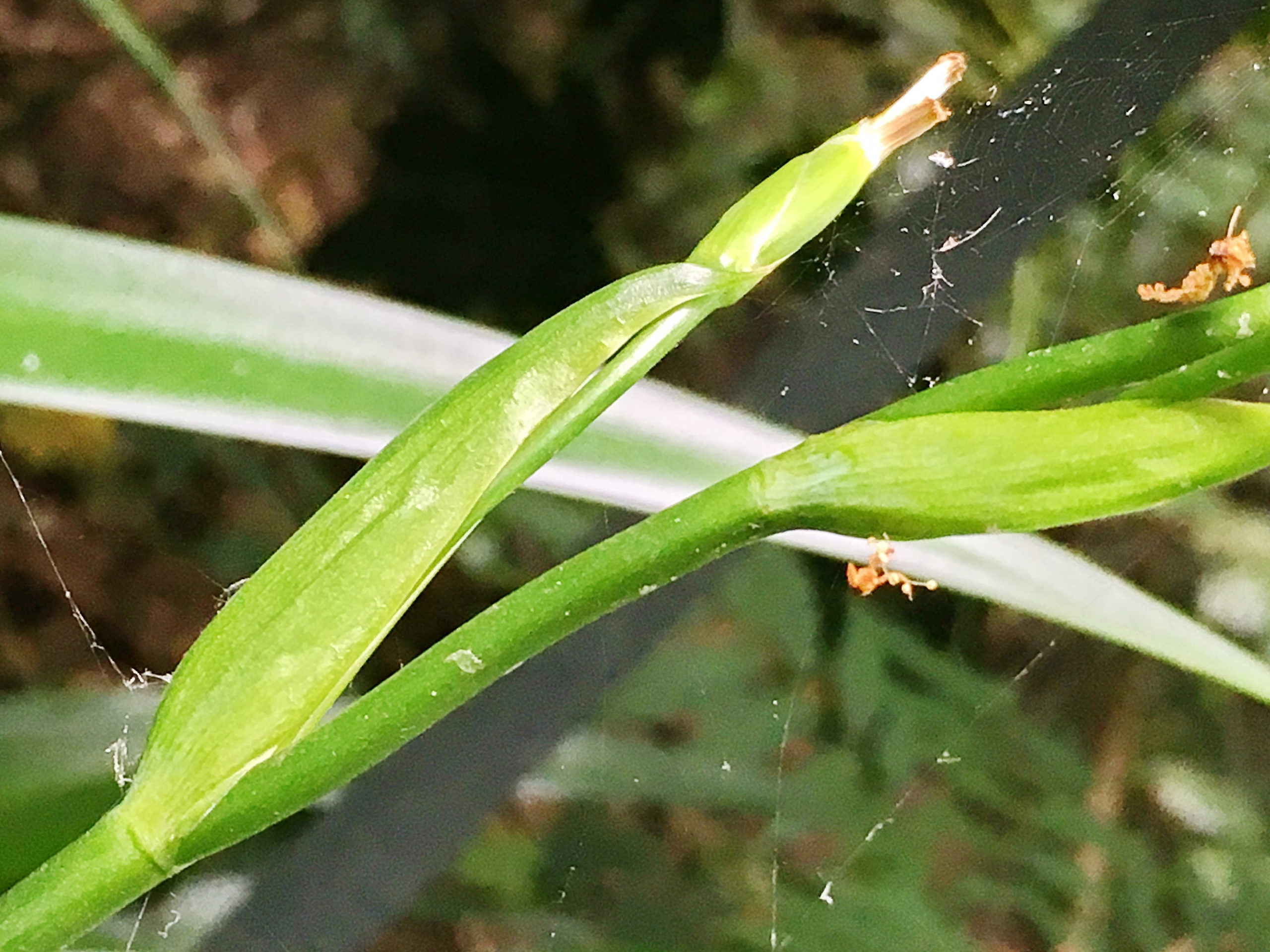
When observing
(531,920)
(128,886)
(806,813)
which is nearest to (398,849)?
(531,920)

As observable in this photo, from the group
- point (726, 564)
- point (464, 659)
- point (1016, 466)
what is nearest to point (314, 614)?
point (464, 659)

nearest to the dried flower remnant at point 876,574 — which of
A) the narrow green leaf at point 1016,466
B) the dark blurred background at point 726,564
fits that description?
the narrow green leaf at point 1016,466

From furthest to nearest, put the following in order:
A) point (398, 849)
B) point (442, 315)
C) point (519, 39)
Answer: point (519, 39) → point (398, 849) → point (442, 315)

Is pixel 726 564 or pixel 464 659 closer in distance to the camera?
pixel 464 659

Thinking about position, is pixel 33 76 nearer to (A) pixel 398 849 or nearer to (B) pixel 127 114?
(B) pixel 127 114

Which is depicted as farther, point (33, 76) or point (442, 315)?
point (33, 76)

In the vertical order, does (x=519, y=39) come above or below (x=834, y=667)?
above

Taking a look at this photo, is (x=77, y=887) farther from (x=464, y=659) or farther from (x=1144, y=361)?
(x=1144, y=361)
